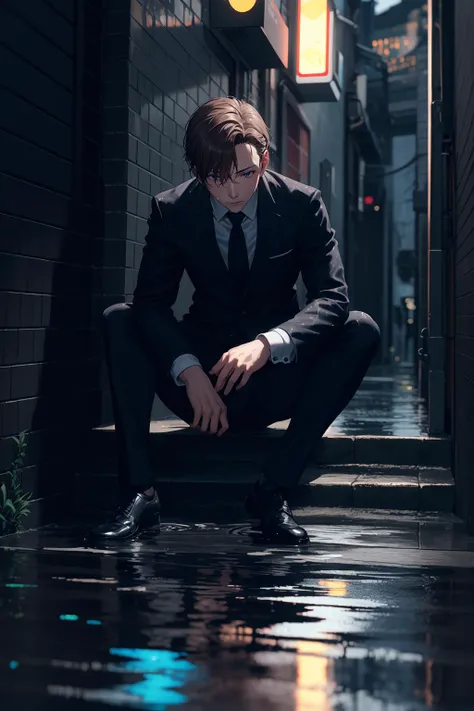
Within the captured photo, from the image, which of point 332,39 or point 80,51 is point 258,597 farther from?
point 332,39

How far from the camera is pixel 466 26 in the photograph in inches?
164

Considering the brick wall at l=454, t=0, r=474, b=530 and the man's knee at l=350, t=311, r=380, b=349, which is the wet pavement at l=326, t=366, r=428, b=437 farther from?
the man's knee at l=350, t=311, r=380, b=349

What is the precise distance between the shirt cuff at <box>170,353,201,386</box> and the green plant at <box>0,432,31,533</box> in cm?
75

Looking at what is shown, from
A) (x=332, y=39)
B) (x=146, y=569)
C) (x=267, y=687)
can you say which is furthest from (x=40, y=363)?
(x=332, y=39)

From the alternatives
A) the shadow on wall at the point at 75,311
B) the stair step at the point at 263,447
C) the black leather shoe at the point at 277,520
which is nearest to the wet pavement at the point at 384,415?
the stair step at the point at 263,447

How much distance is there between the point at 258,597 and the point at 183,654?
566 millimetres

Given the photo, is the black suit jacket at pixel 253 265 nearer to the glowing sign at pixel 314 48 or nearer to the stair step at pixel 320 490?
the stair step at pixel 320 490

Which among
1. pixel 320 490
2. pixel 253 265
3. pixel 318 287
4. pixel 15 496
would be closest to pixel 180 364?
pixel 253 265

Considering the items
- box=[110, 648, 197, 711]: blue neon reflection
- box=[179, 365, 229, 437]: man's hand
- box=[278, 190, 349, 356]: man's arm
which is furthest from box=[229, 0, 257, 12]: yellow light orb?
box=[110, 648, 197, 711]: blue neon reflection

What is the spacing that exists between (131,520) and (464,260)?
1870 mm

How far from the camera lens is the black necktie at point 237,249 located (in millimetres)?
3656

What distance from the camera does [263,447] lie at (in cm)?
459

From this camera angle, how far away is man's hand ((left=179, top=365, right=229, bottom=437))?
3.36m

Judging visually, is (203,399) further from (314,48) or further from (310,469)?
(314,48)
